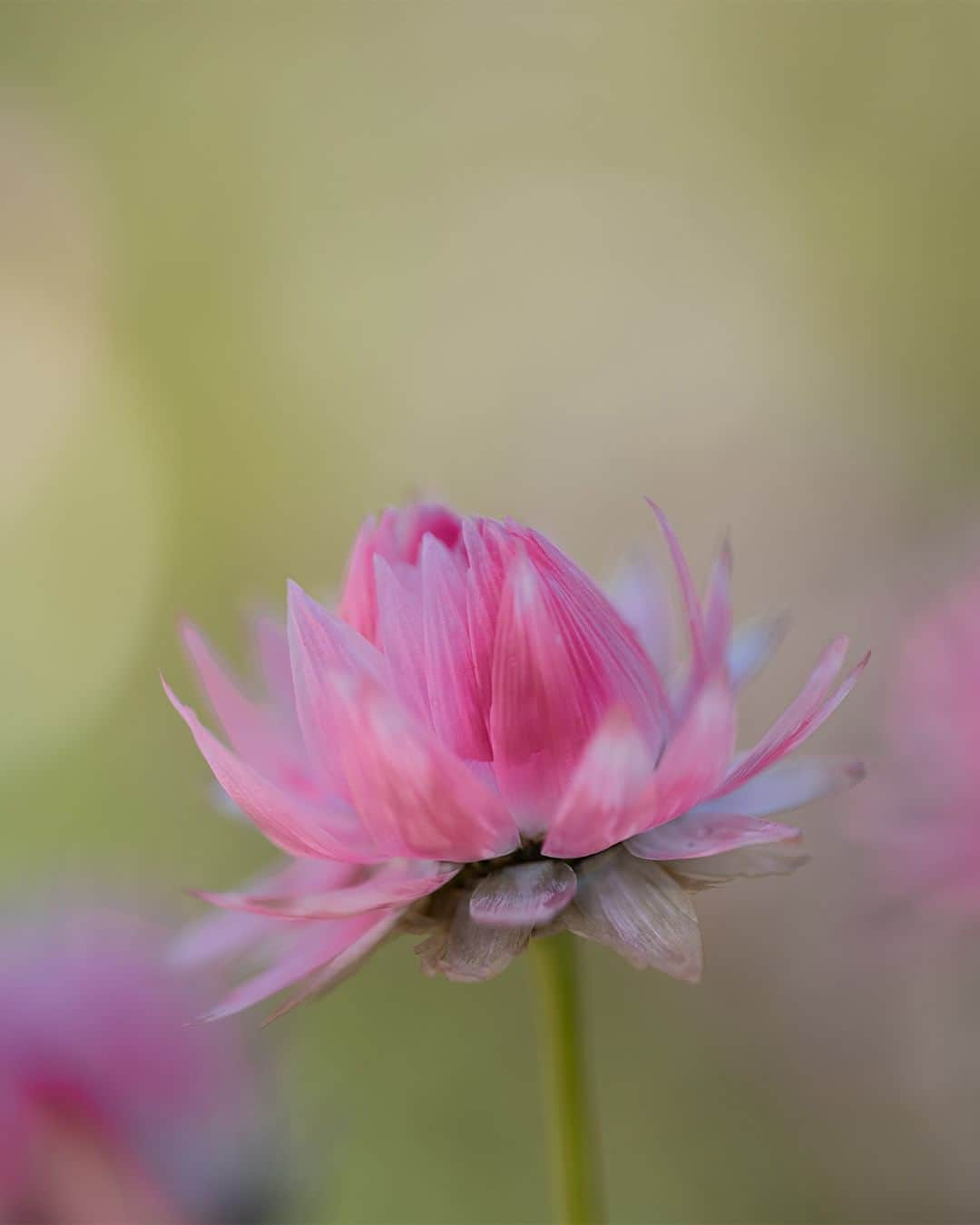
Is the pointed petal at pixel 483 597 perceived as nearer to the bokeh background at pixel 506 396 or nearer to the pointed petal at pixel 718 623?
the pointed petal at pixel 718 623

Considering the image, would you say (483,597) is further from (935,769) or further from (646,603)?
(935,769)

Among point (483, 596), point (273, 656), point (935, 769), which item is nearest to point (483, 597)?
point (483, 596)

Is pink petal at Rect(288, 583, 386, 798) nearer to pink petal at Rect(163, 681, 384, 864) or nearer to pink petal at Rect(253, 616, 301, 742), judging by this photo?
pink petal at Rect(163, 681, 384, 864)

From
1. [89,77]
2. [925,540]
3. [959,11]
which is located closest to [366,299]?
[89,77]

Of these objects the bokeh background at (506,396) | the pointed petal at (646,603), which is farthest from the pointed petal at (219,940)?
the bokeh background at (506,396)

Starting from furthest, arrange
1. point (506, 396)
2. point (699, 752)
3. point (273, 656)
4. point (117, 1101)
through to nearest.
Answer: point (506, 396)
point (273, 656)
point (117, 1101)
point (699, 752)

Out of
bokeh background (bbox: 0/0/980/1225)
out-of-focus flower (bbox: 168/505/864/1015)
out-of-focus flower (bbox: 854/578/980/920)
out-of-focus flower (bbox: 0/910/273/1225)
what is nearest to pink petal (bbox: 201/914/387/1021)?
out-of-focus flower (bbox: 168/505/864/1015)
